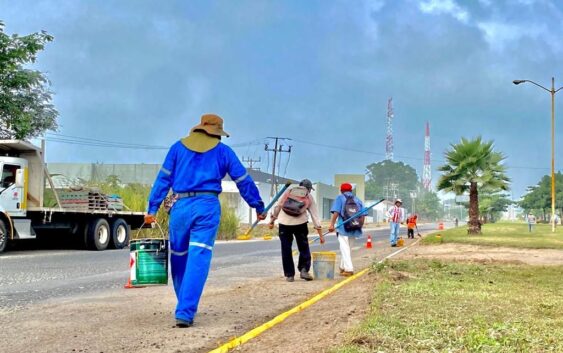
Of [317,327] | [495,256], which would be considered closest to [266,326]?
[317,327]

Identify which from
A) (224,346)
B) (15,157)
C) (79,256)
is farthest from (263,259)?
(224,346)

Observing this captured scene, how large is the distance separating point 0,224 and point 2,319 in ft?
37.0

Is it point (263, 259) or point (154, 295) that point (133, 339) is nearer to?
point (154, 295)

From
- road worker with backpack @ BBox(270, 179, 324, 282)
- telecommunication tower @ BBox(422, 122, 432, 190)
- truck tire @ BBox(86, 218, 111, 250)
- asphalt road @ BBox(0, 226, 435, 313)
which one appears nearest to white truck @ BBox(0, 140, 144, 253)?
truck tire @ BBox(86, 218, 111, 250)

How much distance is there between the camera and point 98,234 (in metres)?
20.7

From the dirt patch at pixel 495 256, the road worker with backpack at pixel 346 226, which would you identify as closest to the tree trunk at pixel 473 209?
the dirt patch at pixel 495 256

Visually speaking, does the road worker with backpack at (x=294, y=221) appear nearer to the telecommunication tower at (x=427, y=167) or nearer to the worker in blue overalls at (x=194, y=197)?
the worker in blue overalls at (x=194, y=197)

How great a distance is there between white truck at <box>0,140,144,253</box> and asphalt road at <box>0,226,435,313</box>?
3.48 feet

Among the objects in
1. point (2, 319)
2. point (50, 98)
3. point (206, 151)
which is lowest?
point (2, 319)

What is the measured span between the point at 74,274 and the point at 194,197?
6.91 meters

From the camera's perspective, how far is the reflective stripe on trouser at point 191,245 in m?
6.22

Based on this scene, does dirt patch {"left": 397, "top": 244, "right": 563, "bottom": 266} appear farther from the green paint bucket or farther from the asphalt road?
the green paint bucket

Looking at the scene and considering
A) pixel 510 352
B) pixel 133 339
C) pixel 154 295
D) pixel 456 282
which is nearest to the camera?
pixel 510 352

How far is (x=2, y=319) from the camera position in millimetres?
6941
